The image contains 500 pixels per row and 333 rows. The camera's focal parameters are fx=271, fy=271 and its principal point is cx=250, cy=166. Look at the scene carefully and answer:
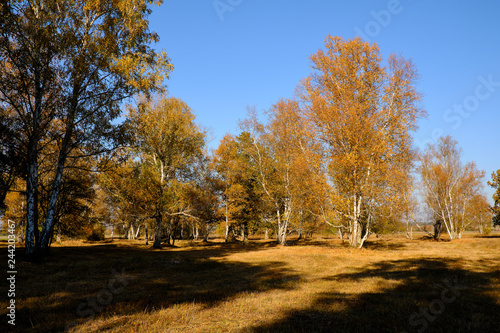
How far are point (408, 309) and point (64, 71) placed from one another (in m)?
20.2

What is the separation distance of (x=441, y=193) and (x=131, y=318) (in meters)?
50.5

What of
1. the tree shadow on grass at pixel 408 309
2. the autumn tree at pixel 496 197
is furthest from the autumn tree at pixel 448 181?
the tree shadow on grass at pixel 408 309

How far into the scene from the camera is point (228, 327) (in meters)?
5.18

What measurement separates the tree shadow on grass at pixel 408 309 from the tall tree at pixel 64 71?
1562 cm

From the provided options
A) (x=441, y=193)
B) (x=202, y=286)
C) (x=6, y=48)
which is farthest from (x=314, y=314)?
(x=441, y=193)

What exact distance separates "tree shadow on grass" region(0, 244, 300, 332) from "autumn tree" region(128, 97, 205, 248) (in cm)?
1498

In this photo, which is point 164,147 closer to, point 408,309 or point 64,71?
point 64,71

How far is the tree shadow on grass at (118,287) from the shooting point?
5.97 meters

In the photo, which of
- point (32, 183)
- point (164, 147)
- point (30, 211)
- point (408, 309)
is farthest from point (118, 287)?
point (164, 147)

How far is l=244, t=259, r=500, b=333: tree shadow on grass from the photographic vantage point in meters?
5.12

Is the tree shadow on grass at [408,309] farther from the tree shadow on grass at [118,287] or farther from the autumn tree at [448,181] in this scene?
the autumn tree at [448,181]

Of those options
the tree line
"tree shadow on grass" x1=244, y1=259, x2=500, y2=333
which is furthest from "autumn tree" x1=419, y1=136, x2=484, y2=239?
"tree shadow on grass" x1=244, y1=259, x2=500, y2=333

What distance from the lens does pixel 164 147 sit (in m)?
30.0

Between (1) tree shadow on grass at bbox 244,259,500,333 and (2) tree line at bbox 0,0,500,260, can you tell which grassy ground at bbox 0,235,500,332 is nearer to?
(1) tree shadow on grass at bbox 244,259,500,333
